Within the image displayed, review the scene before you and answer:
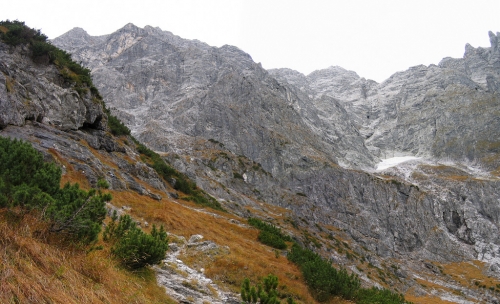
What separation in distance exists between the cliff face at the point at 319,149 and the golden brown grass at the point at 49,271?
44340 mm

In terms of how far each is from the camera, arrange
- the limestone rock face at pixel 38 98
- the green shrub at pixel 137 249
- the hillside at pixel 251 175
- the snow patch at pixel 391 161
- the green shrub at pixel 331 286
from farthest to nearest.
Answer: the snow patch at pixel 391 161 → the limestone rock face at pixel 38 98 → the hillside at pixel 251 175 → the green shrub at pixel 331 286 → the green shrub at pixel 137 249

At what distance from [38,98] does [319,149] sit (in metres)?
108

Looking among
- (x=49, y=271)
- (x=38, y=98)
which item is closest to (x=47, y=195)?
(x=49, y=271)

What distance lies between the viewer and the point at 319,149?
130000 mm

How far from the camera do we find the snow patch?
15538cm

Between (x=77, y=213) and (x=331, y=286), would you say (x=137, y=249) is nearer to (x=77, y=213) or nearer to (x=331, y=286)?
(x=77, y=213)

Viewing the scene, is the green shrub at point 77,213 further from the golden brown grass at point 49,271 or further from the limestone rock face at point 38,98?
the limestone rock face at point 38,98

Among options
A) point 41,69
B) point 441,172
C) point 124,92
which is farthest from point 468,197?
point 124,92

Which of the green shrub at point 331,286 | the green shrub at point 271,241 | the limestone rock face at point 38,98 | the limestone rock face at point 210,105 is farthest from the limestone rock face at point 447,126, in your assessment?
the limestone rock face at point 38,98

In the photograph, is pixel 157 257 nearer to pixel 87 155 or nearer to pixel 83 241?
pixel 83 241

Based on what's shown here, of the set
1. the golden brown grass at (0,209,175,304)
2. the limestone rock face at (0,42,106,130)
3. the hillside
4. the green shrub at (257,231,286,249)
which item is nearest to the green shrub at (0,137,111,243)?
the golden brown grass at (0,209,175,304)

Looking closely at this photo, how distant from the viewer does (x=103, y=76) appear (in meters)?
140

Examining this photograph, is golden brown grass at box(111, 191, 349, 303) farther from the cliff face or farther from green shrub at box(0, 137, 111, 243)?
the cliff face

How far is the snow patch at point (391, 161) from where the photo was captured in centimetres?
15538
